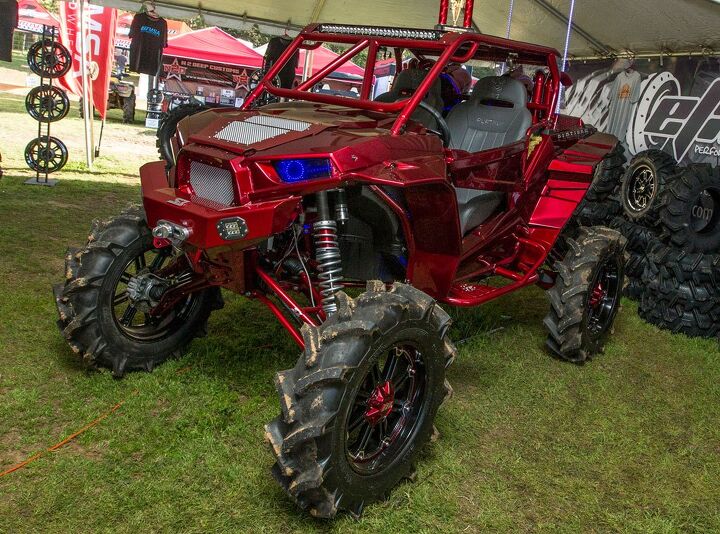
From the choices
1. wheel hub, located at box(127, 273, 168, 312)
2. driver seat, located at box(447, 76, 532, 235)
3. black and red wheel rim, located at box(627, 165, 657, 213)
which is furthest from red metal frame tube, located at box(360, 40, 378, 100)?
black and red wheel rim, located at box(627, 165, 657, 213)

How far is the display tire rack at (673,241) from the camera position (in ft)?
18.5

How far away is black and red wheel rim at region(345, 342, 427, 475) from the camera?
2875 mm

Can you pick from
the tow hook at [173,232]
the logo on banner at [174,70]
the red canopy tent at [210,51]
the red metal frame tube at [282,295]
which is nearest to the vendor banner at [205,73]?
the logo on banner at [174,70]

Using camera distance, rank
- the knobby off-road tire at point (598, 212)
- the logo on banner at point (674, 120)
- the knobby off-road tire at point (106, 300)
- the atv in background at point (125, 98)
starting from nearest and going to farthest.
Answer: the knobby off-road tire at point (106, 300) < the logo on banner at point (674, 120) < the knobby off-road tire at point (598, 212) < the atv in background at point (125, 98)

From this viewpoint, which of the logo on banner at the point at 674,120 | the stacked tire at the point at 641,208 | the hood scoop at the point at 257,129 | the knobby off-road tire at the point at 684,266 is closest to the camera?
the hood scoop at the point at 257,129

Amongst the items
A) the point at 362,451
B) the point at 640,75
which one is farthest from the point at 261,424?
the point at 640,75

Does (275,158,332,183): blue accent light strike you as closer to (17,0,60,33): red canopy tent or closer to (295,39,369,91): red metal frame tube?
(295,39,369,91): red metal frame tube

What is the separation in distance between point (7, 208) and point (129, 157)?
554cm

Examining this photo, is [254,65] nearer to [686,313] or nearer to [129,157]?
[129,157]

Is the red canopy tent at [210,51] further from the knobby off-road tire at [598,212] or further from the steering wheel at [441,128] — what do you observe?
the steering wheel at [441,128]

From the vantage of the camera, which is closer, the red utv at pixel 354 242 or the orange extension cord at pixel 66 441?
the red utv at pixel 354 242

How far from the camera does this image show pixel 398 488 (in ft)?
9.96

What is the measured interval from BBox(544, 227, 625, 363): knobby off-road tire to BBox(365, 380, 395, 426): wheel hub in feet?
6.61

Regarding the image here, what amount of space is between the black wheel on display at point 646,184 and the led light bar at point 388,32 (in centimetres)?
351
